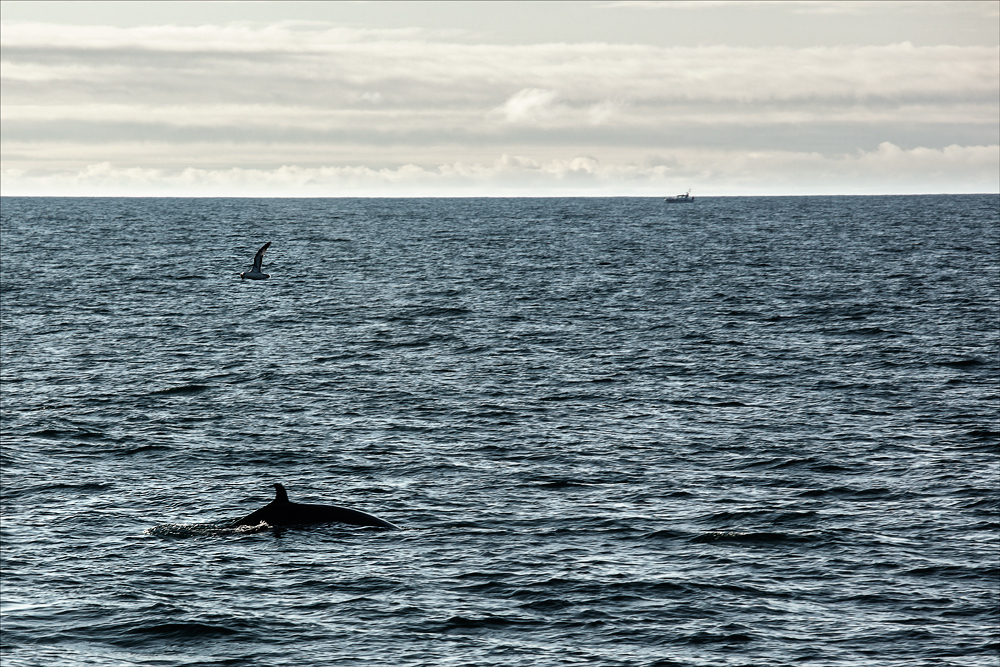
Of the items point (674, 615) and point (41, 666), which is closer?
point (41, 666)

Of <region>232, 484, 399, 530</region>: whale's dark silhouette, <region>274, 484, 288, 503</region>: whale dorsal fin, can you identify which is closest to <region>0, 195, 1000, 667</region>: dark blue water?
<region>232, 484, 399, 530</region>: whale's dark silhouette

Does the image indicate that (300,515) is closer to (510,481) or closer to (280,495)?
(280,495)

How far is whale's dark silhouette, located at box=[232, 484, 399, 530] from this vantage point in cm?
2800

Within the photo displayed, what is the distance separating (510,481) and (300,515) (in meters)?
7.15

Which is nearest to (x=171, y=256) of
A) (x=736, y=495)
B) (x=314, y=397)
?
(x=314, y=397)

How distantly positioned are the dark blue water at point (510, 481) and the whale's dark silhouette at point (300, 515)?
0.61 meters

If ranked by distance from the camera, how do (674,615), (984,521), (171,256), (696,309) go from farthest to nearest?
1. (171,256)
2. (696,309)
3. (984,521)
4. (674,615)

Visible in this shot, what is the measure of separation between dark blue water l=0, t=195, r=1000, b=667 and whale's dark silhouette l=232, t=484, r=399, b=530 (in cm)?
61

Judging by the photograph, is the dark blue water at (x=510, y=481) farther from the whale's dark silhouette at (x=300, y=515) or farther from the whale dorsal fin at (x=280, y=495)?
the whale dorsal fin at (x=280, y=495)

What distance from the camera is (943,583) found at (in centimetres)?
2456

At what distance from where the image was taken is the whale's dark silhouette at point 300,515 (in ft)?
91.9

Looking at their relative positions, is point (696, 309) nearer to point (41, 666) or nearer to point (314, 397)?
point (314, 397)

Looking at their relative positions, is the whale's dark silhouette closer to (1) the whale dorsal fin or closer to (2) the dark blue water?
(1) the whale dorsal fin

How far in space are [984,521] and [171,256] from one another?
11349 centimetres
